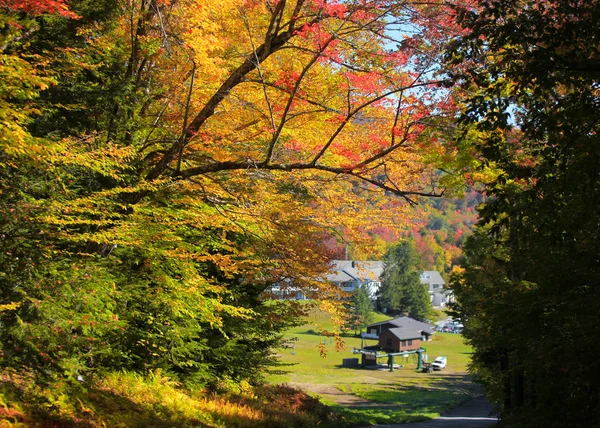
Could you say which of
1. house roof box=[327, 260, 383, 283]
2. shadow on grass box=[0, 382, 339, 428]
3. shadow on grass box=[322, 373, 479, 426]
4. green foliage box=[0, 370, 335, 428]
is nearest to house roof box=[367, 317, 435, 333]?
shadow on grass box=[322, 373, 479, 426]

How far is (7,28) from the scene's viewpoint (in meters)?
8.74

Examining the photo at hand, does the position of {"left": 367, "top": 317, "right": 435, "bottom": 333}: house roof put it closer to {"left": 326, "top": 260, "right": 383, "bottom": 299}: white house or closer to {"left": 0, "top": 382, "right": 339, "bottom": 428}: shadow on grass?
{"left": 326, "top": 260, "right": 383, "bottom": 299}: white house

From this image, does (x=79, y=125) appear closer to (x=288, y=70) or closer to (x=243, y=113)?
(x=243, y=113)

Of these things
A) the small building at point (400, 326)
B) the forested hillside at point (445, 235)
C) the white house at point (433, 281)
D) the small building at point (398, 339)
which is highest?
the forested hillside at point (445, 235)

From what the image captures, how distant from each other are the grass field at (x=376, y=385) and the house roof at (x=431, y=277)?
47.0 meters

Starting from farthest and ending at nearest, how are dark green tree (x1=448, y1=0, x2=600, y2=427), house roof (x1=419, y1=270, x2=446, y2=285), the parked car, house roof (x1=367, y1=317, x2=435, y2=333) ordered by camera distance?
house roof (x1=419, y1=270, x2=446, y2=285) → house roof (x1=367, y1=317, x2=435, y2=333) → the parked car → dark green tree (x1=448, y1=0, x2=600, y2=427)

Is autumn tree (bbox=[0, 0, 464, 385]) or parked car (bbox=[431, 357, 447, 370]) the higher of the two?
autumn tree (bbox=[0, 0, 464, 385])

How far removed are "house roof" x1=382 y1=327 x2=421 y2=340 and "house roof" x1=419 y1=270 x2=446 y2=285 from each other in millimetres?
47676

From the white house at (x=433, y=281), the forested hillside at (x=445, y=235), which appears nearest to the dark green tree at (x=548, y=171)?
the forested hillside at (x=445, y=235)

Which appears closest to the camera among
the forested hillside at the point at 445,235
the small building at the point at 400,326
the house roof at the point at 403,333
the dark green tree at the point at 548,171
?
the dark green tree at the point at 548,171

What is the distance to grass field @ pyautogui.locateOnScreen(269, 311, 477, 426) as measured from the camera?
93.1 feet

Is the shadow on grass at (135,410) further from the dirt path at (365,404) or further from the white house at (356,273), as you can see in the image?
the dirt path at (365,404)

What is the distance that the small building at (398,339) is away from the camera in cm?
6875

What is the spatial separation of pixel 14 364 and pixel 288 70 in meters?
6.48
